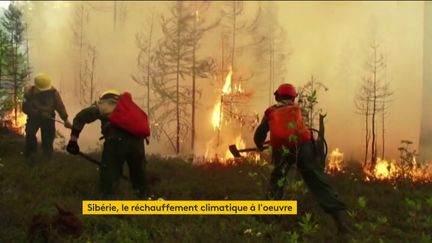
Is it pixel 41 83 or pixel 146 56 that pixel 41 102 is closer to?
pixel 41 83

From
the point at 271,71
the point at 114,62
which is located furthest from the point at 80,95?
the point at 271,71

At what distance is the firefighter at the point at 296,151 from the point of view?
5.71 m

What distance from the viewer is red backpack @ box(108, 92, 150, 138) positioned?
659cm

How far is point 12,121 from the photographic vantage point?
11.0 m

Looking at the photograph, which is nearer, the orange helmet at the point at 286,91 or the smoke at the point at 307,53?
the orange helmet at the point at 286,91

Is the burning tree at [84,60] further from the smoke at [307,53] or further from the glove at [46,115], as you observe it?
the glove at [46,115]

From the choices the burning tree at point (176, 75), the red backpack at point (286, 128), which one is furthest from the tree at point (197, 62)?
the red backpack at point (286, 128)

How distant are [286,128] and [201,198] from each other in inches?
90.7

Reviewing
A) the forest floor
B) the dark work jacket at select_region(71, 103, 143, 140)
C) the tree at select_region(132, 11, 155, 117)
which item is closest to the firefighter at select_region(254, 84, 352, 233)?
the forest floor

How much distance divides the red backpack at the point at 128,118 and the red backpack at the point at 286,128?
1.66 m

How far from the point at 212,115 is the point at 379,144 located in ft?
12.3

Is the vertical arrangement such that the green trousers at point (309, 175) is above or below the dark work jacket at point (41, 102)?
below

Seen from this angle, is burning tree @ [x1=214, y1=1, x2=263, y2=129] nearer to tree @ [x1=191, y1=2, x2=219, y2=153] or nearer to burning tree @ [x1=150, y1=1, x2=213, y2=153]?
tree @ [x1=191, y1=2, x2=219, y2=153]

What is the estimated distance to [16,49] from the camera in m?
12.0
